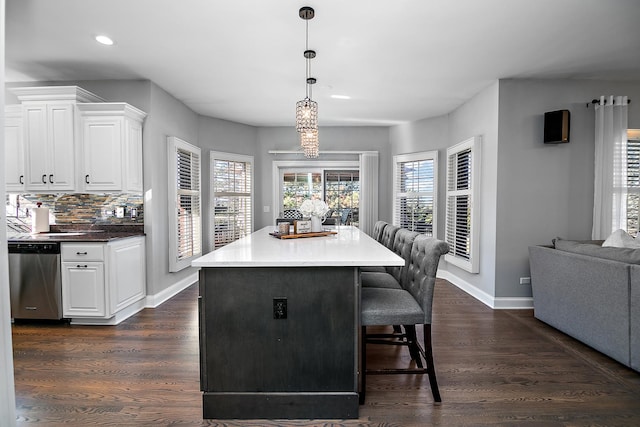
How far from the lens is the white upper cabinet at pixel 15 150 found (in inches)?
131

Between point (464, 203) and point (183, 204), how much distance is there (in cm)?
395

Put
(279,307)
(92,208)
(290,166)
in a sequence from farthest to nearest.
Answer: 1. (290,166)
2. (92,208)
3. (279,307)

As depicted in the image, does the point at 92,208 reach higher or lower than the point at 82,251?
higher

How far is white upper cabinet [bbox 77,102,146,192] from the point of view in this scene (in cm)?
334

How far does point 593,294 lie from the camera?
2.55 m

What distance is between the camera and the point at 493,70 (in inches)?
133

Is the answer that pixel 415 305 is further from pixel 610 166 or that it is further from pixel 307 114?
pixel 610 166

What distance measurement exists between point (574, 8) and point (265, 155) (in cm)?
455

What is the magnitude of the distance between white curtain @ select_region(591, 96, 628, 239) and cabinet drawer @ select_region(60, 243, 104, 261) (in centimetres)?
522

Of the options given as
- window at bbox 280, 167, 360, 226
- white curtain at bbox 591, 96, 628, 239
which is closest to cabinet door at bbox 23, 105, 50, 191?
window at bbox 280, 167, 360, 226

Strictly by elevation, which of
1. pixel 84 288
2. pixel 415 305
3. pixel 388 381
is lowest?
pixel 388 381

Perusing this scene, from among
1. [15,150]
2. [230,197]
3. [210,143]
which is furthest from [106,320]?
[210,143]

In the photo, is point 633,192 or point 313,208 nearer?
point 313,208

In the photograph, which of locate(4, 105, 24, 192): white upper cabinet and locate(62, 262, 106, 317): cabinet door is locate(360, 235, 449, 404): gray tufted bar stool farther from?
locate(4, 105, 24, 192): white upper cabinet
